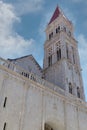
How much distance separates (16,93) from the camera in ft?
54.8

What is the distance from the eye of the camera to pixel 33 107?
1731 cm

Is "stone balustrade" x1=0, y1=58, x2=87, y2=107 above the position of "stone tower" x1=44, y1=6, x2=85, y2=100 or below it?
below

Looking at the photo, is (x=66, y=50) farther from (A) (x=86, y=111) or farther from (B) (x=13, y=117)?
(B) (x=13, y=117)

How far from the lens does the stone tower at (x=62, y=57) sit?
25.4 metres

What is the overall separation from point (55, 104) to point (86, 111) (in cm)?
556

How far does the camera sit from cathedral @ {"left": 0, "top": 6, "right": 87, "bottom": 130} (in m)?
15.9

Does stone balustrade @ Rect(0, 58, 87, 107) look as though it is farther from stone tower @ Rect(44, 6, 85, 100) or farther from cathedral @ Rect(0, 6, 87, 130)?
stone tower @ Rect(44, 6, 85, 100)

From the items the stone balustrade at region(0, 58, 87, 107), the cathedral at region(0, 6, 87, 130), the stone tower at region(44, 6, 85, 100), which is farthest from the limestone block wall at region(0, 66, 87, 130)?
the stone tower at region(44, 6, 85, 100)

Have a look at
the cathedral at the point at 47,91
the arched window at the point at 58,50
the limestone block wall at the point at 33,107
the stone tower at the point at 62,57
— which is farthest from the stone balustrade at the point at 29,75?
the arched window at the point at 58,50

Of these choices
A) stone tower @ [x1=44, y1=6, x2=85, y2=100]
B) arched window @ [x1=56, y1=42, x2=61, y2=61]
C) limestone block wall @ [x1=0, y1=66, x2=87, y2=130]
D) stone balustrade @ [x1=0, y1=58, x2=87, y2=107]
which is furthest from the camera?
arched window @ [x1=56, y1=42, x2=61, y2=61]

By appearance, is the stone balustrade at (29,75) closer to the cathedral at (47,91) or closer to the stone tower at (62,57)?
the cathedral at (47,91)

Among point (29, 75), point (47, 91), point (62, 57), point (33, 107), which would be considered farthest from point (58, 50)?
point (33, 107)

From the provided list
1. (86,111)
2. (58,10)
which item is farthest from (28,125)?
(58,10)

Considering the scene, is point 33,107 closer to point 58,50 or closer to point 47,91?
point 47,91
